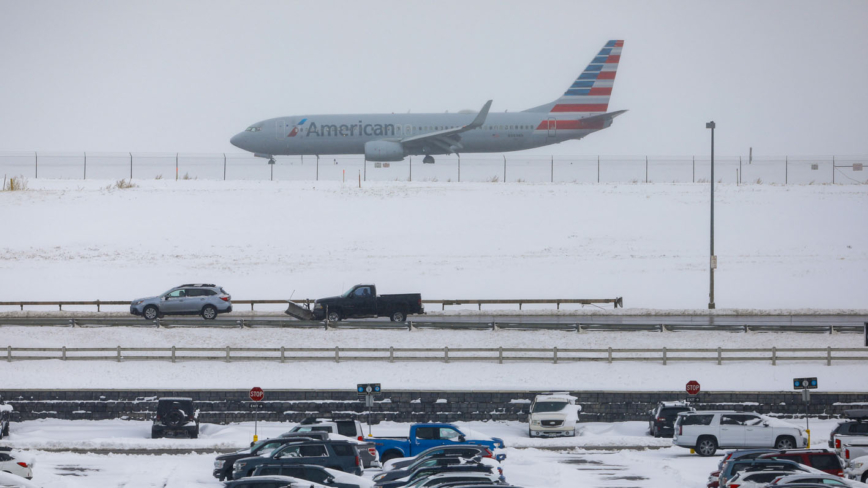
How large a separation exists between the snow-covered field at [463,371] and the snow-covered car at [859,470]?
8.85 m

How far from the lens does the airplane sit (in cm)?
6806

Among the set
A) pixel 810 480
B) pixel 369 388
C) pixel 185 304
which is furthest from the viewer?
pixel 185 304

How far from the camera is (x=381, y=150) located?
67.4 meters

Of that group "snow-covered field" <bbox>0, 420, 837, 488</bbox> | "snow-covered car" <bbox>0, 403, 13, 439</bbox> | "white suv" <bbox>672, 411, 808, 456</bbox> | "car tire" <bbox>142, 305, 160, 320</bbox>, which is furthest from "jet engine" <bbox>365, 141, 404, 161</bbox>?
"white suv" <bbox>672, 411, 808, 456</bbox>

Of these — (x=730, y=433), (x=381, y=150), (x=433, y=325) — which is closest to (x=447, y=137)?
(x=381, y=150)

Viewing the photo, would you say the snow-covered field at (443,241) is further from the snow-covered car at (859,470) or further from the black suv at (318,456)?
the black suv at (318,456)

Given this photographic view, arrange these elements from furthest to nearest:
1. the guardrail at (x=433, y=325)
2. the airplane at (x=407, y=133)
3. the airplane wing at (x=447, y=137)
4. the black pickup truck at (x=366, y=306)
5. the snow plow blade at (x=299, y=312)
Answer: the airplane at (x=407, y=133) → the airplane wing at (x=447, y=137) → the snow plow blade at (x=299, y=312) → the black pickup truck at (x=366, y=306) → the guardrail at (x=433, y=325)

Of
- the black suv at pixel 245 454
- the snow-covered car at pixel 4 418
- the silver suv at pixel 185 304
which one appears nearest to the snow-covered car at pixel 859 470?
the black suv at pixel 245 454

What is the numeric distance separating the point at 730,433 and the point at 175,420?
13.4m

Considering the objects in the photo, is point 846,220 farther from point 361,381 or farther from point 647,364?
point 361,381

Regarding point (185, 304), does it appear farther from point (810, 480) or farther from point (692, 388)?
point (810, 480)

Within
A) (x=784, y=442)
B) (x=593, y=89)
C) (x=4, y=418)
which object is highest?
(x=593, y=89)

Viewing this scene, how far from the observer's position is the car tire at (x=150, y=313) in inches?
1455

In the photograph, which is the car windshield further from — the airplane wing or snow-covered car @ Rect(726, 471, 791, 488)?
the airplane wing
